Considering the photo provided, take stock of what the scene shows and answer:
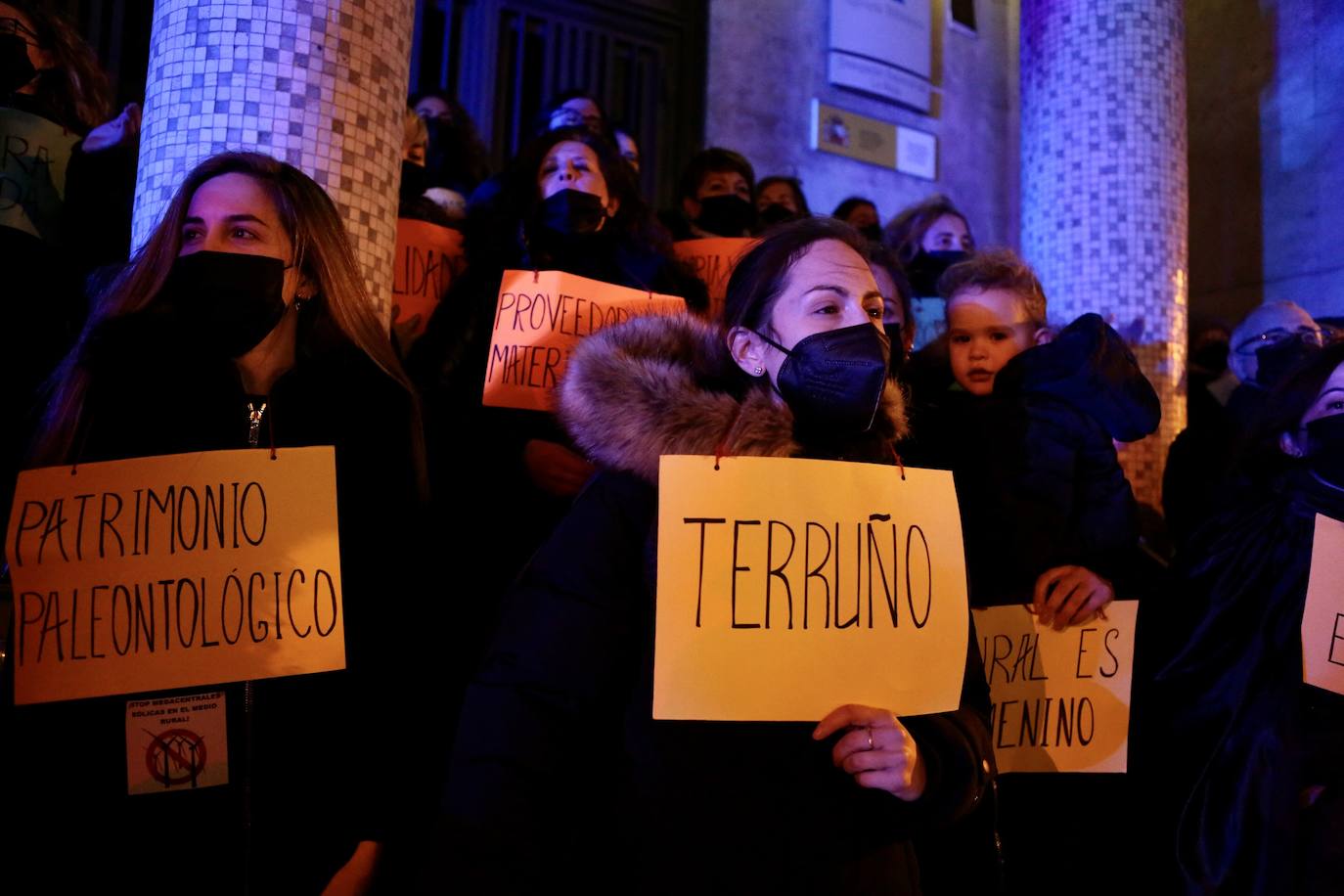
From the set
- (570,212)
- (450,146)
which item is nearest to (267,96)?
(570,212)

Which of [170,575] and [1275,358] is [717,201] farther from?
[170,575]

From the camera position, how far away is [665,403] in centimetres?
150

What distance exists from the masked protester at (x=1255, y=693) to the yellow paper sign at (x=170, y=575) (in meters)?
2.12

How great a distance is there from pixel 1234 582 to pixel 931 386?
100 centimetres

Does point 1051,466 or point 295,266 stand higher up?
point 295,266

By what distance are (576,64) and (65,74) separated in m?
3.82

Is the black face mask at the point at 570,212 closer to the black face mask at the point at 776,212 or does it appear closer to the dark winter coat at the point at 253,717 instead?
the dark winter coat at the point at 253,717

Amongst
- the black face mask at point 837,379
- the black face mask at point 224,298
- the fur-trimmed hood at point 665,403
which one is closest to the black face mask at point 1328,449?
the fur-trimmed hood at point 665,403

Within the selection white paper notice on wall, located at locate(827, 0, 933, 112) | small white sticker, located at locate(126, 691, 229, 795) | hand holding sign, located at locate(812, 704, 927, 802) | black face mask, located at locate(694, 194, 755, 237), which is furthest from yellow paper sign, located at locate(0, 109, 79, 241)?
white paper notice on wall, located at locate(827, 0, 933, 112)

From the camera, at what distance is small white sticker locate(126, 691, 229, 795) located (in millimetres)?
1439

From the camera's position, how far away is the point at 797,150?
637 centimetres

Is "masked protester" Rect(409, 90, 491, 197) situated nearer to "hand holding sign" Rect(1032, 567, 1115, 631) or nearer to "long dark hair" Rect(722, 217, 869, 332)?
"long dark hair" Rect(722, 217, 869, 332)

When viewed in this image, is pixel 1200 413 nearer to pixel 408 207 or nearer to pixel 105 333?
pixel 408 207

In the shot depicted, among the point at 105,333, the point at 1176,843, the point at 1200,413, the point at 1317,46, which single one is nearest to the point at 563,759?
the point at 105,333
